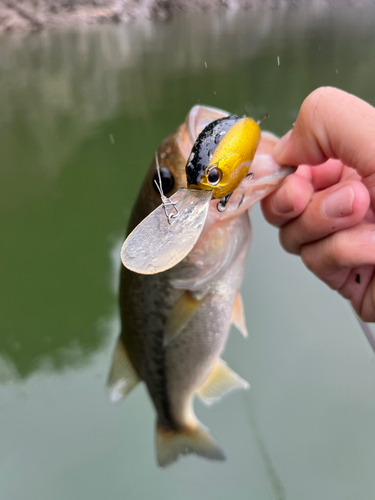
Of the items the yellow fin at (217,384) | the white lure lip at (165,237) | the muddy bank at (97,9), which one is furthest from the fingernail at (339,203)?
the muddy bank at (97,9)

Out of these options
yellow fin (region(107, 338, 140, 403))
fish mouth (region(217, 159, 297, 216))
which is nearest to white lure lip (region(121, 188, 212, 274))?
fish mouth (region(217, 159, 297, 216))

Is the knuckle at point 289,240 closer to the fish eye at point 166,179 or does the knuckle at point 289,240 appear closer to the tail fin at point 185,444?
the fish eye at point 166,179

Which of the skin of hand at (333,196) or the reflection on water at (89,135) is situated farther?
the reflection on water at (89,135)

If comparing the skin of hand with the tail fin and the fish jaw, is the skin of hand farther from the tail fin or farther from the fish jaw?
the tail fin

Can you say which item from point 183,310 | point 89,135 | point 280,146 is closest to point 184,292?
point 183,310

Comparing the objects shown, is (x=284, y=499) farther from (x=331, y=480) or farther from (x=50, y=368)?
(x=50, y=368)

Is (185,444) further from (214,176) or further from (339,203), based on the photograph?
(214,176)

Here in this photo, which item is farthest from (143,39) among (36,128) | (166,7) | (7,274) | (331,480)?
(331,480)
